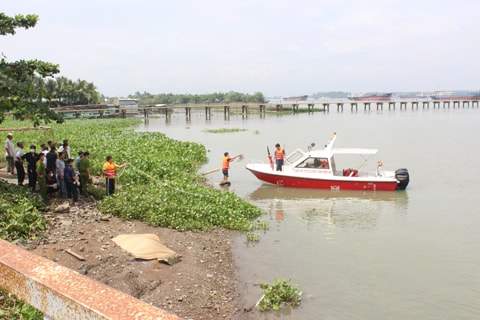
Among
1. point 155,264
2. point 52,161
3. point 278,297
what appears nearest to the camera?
point 278,297

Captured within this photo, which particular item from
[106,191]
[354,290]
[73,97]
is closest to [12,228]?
[106,191]

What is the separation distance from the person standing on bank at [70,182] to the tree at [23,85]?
1982 mm

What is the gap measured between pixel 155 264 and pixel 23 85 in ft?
17.6

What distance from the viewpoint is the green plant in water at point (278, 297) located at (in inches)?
338

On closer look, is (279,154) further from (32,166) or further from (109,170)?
(32,166)

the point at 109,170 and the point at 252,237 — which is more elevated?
the point at 109,170

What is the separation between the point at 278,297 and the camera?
28.6 ft

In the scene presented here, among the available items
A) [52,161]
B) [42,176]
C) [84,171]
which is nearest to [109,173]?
[84,171]

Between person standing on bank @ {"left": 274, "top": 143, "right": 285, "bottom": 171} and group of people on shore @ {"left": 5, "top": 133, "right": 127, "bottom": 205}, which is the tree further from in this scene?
person standing on bank @ {"left": 274, "top": 143, "right": 285, "bottom": 171}

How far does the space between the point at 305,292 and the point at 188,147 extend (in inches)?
819

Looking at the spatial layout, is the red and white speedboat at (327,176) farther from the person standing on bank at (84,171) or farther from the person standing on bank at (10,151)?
the person standing on bank at (10,151)

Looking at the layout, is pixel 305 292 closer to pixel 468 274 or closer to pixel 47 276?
pixel 468 274

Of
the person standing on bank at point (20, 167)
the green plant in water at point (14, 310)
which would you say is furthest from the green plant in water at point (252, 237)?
the green plant in water at point (14, 310)

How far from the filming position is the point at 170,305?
8008mm
